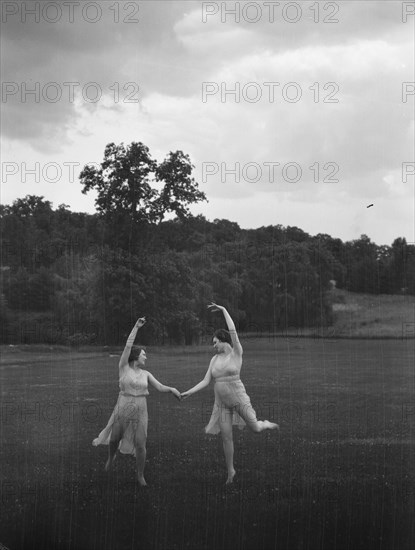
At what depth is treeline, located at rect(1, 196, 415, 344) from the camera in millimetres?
15617

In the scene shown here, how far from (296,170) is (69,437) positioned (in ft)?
21.9

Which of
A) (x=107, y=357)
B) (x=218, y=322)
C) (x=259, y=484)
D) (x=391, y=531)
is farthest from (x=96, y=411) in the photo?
(x=391, y=531)

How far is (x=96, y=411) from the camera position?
15875 mm

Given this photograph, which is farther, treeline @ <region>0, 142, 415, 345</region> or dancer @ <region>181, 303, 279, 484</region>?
treeline @ <region>0, 142, 415, 345</region>

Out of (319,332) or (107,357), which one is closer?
(107,357)

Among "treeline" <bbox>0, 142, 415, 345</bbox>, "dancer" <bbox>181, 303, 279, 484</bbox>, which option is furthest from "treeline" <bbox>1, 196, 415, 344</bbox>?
"dancer" <bbox>181, 303, 279, 484</bbox>

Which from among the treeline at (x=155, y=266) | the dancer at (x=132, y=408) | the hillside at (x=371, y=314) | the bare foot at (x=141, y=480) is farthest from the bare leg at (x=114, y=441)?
the hillside at (x=371, y=314)

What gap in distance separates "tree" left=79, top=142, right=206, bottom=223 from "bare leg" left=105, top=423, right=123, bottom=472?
216 inches

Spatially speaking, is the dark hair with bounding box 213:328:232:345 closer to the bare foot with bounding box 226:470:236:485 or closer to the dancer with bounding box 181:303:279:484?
the dancer with bounding box 181:303:279:484

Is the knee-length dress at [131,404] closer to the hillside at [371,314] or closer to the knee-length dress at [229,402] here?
the knee-length dress at [229,402]

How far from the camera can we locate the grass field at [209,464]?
35.7 ft

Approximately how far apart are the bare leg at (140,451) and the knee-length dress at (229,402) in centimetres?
90

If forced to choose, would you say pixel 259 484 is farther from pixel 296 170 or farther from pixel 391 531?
pixel 296 170

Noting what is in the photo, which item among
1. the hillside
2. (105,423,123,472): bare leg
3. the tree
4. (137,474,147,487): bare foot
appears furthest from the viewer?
the hillside
